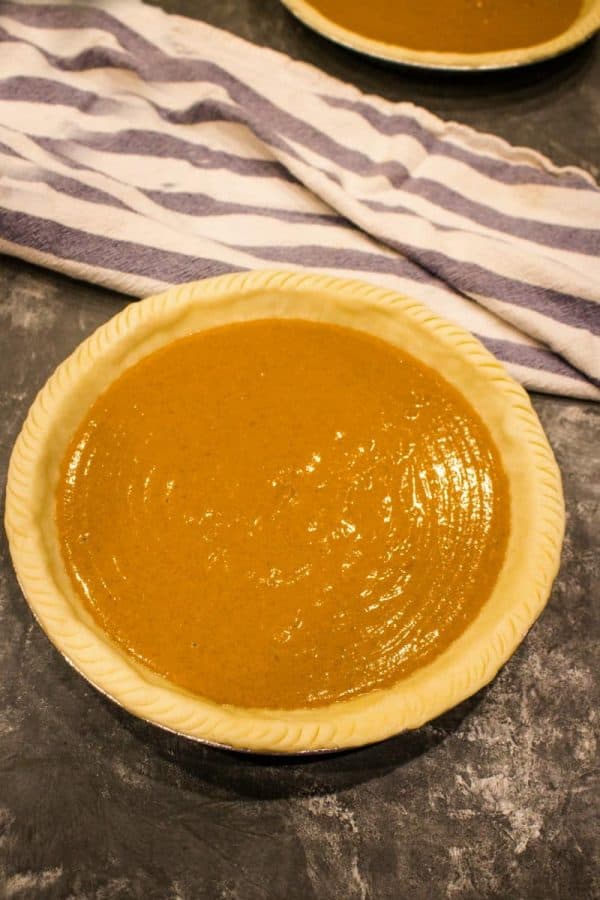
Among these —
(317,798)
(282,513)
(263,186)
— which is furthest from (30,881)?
(263,186)

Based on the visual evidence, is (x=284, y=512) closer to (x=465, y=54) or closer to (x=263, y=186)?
(x=263, y=186)

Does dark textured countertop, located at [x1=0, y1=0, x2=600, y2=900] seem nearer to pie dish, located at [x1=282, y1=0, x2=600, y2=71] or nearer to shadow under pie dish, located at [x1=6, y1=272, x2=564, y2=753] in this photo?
shadow under pie dish, located at [x1=6, y1=272, x2=564, y2=753]

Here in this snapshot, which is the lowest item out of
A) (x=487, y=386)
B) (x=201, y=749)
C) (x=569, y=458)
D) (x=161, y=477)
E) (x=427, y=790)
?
(x=201, y=749)

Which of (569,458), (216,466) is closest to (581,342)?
(569,458)

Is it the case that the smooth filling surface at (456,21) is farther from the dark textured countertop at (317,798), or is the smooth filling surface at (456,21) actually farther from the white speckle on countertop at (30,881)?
the white speckle on countertop at (30,881)

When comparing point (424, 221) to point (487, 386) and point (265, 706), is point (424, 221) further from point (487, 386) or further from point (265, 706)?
point (265, 706)


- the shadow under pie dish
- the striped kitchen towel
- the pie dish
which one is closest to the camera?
the shadow under pie dish

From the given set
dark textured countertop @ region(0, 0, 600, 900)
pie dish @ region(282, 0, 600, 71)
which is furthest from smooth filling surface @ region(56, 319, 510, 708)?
pie dish @ region(282, 0, 600, 71)

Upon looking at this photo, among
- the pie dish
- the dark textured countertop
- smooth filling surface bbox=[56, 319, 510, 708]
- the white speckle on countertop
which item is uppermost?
the pie dish
